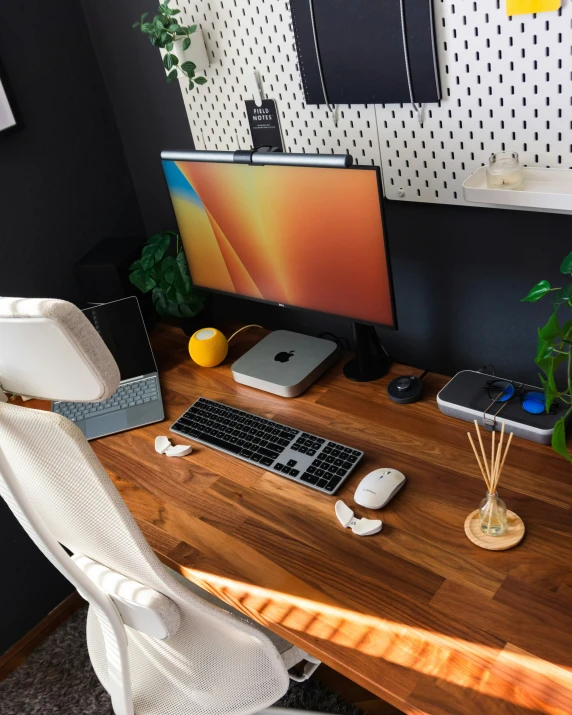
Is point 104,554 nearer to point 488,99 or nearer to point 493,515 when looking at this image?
point 493,515

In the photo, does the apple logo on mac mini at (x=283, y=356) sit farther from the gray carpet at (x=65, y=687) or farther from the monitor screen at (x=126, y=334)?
the gray carpet at (x=65, y=687)

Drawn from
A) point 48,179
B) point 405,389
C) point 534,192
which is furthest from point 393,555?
point 48,179

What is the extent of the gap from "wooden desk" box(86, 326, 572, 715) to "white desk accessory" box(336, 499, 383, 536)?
0.6 inches

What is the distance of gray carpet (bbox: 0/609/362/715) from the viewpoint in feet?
5.77

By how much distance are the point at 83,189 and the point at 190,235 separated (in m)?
0.46

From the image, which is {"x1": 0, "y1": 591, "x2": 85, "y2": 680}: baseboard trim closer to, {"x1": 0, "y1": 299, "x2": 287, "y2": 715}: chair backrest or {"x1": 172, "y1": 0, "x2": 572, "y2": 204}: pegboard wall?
{"x1": 0, "y1": 299, "x2": 287, "y2": 715}: chair backrest

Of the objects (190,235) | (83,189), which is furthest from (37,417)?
(83,189)

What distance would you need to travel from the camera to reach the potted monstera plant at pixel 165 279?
1.82 meters

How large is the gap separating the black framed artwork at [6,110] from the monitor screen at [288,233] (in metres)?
0.43

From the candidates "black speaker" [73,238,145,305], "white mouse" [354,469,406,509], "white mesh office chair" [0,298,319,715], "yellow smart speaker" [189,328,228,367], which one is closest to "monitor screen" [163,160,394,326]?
"yellow smart speaker" [189,328,228,367]

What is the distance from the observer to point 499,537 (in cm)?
116

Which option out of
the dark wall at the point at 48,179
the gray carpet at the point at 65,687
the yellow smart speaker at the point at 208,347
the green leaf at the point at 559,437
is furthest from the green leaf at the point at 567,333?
the dark wall at the point at 48,179

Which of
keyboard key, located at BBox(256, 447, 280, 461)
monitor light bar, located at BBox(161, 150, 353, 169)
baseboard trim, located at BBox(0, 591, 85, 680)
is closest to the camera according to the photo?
monitor light bar, located at BBox(161, 150, 353, 169)

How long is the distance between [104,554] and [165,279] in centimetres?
87
